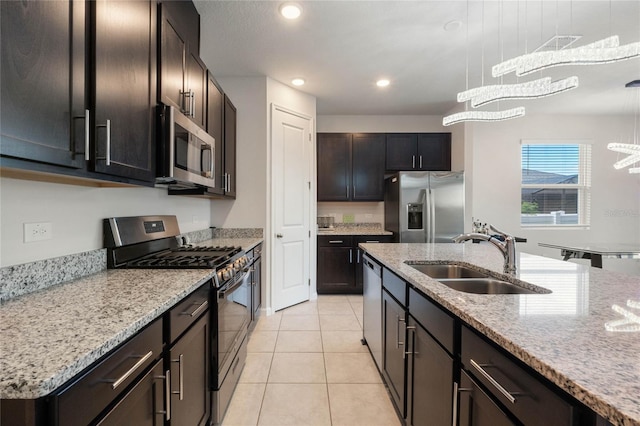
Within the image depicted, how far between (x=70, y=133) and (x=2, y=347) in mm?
654

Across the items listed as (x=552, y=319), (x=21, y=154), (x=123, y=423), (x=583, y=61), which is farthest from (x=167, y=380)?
(x=583, y=61)

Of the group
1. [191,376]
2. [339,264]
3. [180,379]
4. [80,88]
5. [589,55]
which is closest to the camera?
[80,88]

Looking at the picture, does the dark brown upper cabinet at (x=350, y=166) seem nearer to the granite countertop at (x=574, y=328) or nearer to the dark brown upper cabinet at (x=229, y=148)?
the dark brown upper cabinet at (x=229, y=148)

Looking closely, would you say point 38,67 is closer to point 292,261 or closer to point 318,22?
point 318,22

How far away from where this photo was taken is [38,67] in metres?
0.86

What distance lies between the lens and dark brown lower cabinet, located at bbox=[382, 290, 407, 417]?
1585mm

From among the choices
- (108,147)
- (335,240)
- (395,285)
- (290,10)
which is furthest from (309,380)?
(290,10)

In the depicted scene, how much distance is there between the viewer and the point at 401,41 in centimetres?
265

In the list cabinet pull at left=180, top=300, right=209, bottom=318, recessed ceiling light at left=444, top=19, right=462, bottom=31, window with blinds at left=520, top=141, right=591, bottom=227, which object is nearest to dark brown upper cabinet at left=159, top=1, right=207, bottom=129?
cabinet pull at left=180, top=300, right=209, bottom=318

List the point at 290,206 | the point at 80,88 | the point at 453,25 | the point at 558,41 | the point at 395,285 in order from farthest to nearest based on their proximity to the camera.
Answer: the point at 290,206 → the point at 558,41 → the point at 453,25 → the point at 395,285 → the point at 80,88

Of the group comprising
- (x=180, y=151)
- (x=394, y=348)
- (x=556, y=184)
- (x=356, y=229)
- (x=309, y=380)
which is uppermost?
(x=556, y=184)

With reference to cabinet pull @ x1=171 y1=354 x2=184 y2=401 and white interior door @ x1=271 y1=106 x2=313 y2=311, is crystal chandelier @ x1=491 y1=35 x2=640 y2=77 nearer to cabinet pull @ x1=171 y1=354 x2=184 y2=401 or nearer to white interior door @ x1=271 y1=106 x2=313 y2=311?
cabinet pull @ x1=171 y1=354 x2=184 y2=401

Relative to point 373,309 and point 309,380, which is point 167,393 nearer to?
point 309,380

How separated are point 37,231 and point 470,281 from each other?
2.10 m
